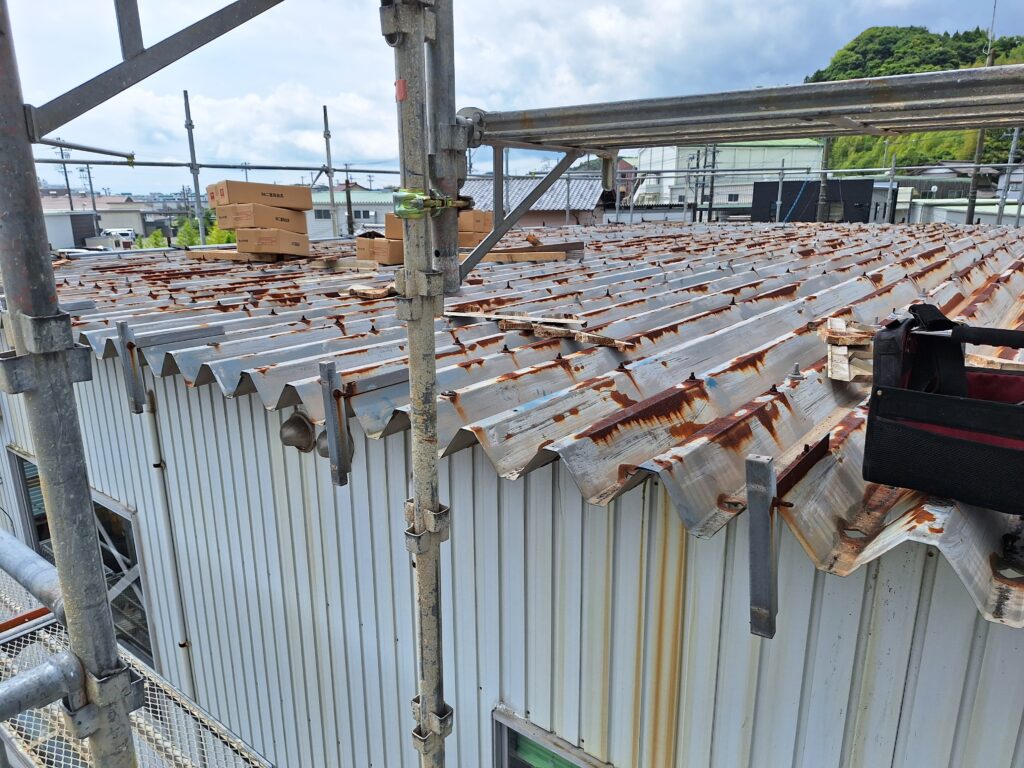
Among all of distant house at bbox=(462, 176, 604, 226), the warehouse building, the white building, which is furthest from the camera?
the white building

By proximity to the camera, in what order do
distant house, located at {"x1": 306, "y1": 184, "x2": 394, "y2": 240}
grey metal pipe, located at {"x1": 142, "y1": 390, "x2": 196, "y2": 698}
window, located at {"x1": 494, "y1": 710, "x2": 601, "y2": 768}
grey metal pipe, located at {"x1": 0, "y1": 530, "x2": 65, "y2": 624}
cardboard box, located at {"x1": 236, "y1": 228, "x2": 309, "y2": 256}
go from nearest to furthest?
grey metal pipe, located at {"x1": 0, "y1": 530, "x2": 65, "y2": 624} → window, located at {"x1": 494, "y1": 710, "x2": 601, "y2": 768} → grey metal pipe, located at {"x1": 142, "y1": 390, "x2": 196, "y2": 698} → cardboard box, located at {"x1": 236, "y1": 228, "x2": 309, "y2": 256} → distant house, located at {"x1": 306, "y1": 184, "x2": 394, "y2": 240}

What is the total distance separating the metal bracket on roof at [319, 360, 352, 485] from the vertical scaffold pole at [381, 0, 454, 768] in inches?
22.3

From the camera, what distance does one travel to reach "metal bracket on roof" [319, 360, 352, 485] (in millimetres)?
2848

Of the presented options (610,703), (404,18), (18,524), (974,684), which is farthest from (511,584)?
(18,524)

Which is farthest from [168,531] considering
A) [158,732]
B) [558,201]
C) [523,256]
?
[558,201]

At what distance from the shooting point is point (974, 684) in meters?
2.10

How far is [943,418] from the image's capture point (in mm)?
1825

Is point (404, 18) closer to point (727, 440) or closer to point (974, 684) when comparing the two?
point (727, 440)

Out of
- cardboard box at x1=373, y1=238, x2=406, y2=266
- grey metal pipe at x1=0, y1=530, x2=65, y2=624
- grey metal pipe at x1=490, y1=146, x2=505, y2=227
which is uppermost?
grey metal pipe at x1=490, y1=146, x2=505, y2=227

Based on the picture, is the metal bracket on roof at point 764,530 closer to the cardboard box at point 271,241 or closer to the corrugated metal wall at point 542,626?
the corrugated metal wall at point 542,626

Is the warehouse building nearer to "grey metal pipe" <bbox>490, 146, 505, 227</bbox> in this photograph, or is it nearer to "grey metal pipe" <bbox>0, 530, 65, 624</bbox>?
"grey metal pipe" <bbox>490, 146, 505, 227</bbox>

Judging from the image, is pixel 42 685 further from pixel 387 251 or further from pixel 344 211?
pixel 344 211

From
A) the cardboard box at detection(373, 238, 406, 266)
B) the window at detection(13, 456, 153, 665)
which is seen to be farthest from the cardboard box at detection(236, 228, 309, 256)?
the window at detection(13, 456, 153, 665)

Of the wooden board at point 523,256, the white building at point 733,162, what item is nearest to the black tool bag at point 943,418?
the wooden board at point 523,256
